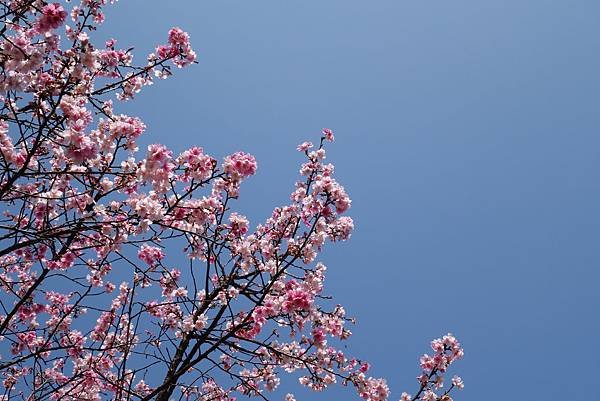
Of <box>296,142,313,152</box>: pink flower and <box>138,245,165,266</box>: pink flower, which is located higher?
<box>296,142,313,152</box>: pink flower

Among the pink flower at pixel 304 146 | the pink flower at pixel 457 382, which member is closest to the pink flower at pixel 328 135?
the pink flower at pixel 304 146

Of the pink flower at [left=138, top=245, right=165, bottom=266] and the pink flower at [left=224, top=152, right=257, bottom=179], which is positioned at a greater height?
the pink flower at [left=224, top=152, right=257, bottom=179]

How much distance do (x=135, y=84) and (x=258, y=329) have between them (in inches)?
173

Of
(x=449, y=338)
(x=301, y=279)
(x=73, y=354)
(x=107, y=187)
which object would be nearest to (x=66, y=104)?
(x=107, y=187)

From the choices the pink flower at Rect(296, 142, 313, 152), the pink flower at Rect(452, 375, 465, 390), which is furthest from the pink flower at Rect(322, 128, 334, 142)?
the pink flower at Rect(452, 375, 465, 390)

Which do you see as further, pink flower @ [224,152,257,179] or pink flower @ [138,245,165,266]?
pink flower @ [138,245,165,266]

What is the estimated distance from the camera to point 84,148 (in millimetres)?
4309

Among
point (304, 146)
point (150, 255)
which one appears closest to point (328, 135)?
point (304, 146)

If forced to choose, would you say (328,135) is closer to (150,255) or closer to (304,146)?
(304,146)

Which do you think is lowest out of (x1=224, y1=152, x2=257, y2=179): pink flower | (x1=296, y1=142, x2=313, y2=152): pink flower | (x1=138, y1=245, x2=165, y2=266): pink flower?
(x1=138, y1=245, x2=165, y2=266): pink flower

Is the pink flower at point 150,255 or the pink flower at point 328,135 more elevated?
the pink flower at point 328,135

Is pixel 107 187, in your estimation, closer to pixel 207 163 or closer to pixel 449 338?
pixel 207 163

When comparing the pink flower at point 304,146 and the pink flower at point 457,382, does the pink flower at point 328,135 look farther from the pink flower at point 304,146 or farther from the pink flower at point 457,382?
the pink flower at point 457,382

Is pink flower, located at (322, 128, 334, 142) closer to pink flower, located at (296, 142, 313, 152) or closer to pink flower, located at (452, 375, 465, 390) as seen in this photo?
pink flower, located at (296, 142, 313, 152)
